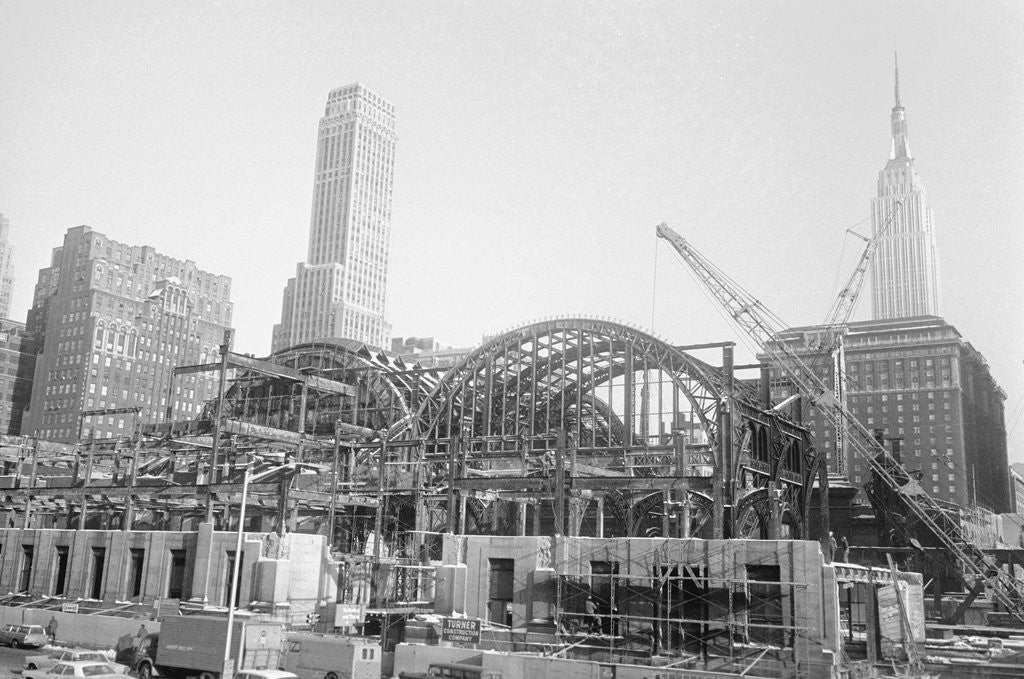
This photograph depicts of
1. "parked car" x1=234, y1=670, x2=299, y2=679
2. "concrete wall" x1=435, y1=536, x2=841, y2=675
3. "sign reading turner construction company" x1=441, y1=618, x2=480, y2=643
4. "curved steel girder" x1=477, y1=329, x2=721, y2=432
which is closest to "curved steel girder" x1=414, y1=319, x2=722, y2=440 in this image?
"curved steel girder" x1=477, y1=329, x2=721, y2=432

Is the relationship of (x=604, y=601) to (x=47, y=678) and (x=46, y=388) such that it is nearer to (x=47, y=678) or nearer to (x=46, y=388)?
(x=47, y=678)

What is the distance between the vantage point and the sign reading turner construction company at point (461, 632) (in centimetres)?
4628

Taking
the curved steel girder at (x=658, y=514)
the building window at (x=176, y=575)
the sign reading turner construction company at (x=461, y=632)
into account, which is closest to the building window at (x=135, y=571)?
the building window at (x=176, y=575)

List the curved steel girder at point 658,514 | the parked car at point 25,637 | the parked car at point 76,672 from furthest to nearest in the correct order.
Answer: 1. the curved steel girder at point 658,514
2. the parked car at point 25,637
3. the parked car at point 76,672

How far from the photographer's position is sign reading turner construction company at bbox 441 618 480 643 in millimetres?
46281

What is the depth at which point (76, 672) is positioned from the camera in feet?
122

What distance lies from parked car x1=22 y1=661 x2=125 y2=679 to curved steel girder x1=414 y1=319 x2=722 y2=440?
55.5 meters

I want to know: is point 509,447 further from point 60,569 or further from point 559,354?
point 60,569

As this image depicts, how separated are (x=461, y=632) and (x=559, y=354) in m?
56.9

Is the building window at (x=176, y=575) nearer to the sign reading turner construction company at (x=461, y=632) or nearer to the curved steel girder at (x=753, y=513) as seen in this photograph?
the sign reading turner construction company at (x=461, y=632)

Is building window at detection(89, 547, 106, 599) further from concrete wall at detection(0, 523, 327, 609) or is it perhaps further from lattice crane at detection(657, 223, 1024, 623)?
lattice crane at detection(657, 223, 1024, 623)

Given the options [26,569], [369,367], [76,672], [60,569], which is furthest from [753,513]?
[26,569]

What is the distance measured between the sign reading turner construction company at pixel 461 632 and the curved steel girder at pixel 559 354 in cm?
4088

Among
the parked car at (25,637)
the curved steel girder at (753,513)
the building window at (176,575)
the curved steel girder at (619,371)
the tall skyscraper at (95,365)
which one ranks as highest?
the tall skyscraper at (95,365)
